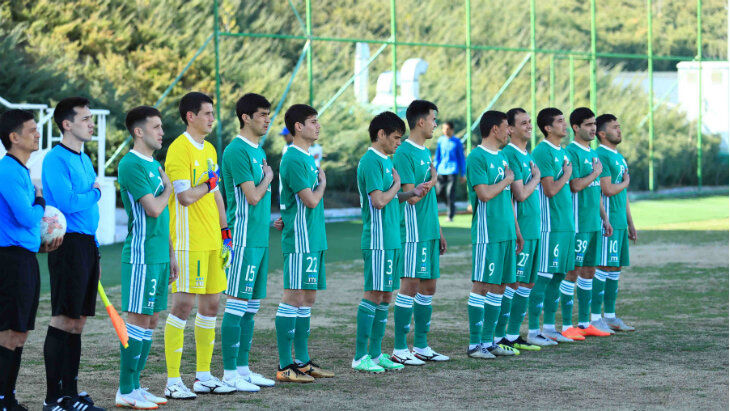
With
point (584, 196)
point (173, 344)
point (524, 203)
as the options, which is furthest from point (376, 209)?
point (584, 196)

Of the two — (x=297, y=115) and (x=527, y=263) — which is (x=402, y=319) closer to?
(x=527, y=263)

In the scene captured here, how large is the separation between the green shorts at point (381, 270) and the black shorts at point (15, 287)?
7.81ft

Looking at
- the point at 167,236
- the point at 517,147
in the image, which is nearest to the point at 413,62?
the point at 517,147

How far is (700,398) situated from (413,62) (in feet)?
54.0

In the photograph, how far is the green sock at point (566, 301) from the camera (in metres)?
8.52

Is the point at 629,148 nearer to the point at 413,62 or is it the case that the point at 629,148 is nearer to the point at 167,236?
the point at 413,62

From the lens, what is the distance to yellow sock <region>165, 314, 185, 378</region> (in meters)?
6.18

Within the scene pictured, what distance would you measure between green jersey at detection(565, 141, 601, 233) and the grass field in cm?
92

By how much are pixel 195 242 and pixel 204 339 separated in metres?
0.59

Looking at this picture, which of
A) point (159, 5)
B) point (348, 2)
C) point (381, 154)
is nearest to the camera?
point (381, 154)

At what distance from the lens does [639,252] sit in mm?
14477

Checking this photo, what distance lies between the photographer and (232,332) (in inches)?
257

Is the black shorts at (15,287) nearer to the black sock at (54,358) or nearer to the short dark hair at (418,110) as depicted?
the black sock at (54,358)

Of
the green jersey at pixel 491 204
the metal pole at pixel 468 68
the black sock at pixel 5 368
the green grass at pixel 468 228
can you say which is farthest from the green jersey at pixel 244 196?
the metal pole at pixel 468 68
